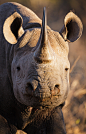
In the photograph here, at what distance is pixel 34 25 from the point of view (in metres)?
3.26

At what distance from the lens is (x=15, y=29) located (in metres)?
3.00

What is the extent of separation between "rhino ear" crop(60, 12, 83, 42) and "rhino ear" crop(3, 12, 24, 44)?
1.62ft

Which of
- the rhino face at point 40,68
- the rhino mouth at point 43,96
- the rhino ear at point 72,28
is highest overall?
the rhino ear at point 72,28

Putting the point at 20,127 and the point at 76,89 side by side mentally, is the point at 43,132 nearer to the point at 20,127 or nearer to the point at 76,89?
the point at 20,127

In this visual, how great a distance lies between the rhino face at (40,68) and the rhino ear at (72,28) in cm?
8

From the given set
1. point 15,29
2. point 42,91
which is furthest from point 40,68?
point 15,29

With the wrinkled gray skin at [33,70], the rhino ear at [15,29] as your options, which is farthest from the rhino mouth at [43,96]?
the rhino ear at [15,29]

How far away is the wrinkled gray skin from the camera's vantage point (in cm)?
232

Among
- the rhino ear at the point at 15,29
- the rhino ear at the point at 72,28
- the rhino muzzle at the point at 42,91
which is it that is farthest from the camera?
the rhino ear at the point at 72,28

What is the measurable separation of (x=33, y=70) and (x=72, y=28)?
99 centimetres

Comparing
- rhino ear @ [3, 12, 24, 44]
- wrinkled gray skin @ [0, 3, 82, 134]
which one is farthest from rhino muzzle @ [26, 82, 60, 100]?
rhino ear @ [3, 12, 24, 44]

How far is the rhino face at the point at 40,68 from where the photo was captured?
2273mm

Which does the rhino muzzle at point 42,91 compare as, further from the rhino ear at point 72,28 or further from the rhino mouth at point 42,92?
the rhino ear at point 72,28

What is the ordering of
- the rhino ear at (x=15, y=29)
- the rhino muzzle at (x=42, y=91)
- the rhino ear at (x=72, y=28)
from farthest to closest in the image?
the rhino ear at (x=72, y=28)
the rhino ear at (x=15, y=29)
the rhino muzzle at (x=42, y=91)
